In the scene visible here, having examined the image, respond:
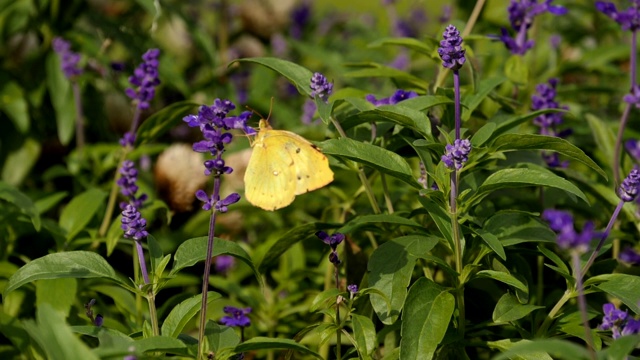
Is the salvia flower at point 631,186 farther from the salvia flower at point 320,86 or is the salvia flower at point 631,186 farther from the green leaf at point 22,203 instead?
the green leaf at point 22,203

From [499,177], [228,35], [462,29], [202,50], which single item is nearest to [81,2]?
[202,50]

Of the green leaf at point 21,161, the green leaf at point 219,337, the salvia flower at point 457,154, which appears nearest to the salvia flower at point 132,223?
the green leaf at point 219,337

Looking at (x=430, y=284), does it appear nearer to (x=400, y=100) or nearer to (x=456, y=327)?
(x=456, y=327)

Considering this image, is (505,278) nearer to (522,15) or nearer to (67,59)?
(522,15)

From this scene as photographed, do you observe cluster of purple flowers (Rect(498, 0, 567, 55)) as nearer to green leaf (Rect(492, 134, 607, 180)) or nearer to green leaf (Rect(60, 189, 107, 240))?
green leaf (Rect(492, 134, 607, 180))

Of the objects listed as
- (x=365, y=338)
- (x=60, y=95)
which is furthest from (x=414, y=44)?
(x=60, y=95)

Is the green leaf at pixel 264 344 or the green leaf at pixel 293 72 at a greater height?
the green leaf at pixel 293 72
